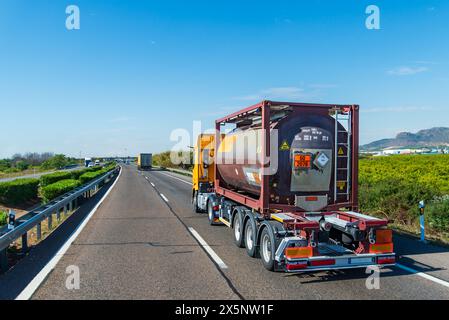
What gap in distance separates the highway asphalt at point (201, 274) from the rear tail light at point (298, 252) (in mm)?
436

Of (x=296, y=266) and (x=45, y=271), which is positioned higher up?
(x=296, y=266)

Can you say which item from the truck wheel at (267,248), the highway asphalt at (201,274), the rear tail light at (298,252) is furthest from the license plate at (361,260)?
the truck wheel at (267,248)

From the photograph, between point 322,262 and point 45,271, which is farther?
point 45,271

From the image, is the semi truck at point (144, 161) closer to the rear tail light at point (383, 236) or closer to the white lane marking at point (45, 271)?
the white lane marking at point (45, 271)

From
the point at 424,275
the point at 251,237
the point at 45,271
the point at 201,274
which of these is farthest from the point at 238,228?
the point at 45,271

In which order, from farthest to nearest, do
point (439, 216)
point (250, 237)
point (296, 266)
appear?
point (439, 216) → point (250, 237) → point (296, 266)

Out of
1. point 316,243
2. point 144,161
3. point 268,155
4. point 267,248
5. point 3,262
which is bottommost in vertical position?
point 3,262

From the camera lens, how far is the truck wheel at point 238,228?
9.00 metres

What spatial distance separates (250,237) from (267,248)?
42.1 inches

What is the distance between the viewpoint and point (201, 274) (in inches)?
270

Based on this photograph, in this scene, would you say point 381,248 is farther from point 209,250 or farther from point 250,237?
point 209,250

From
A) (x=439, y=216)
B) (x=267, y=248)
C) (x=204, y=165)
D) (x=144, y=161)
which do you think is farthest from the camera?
(x=144, y=161)

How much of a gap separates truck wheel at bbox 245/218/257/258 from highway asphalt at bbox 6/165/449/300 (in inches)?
8.2

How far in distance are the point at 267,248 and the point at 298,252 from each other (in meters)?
0.93
